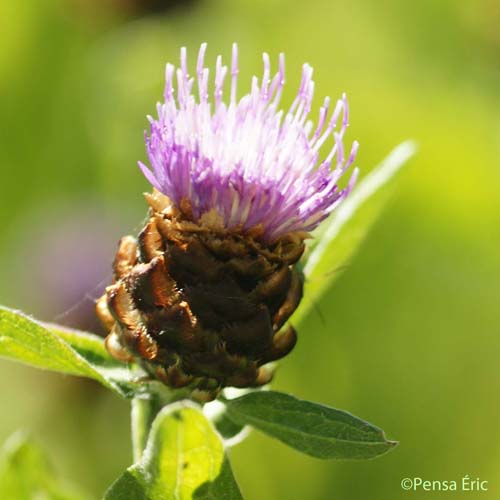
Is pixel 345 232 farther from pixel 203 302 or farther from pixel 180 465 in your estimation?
pixel 180 465

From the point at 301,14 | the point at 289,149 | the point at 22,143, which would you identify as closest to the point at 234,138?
the point at 289,149

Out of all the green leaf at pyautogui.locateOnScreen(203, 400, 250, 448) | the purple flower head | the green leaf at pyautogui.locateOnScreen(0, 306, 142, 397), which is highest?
the purple flower head

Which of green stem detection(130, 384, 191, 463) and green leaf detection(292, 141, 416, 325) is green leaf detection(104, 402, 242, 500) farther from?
green leaf detection(292, 141, 416, 325)

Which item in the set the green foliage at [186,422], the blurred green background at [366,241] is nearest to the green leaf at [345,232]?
the green foliage at [186,422]

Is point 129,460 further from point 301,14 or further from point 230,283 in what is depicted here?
point 301,14

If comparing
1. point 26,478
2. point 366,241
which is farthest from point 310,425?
point 366,241

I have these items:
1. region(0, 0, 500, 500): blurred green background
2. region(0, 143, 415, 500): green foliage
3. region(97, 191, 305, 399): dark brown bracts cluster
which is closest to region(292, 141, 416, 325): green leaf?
region(0, 143, 415, 500): green foliage

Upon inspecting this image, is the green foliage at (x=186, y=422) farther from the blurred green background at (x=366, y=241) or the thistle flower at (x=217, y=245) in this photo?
the blurred green background at (x=366, y=241)
